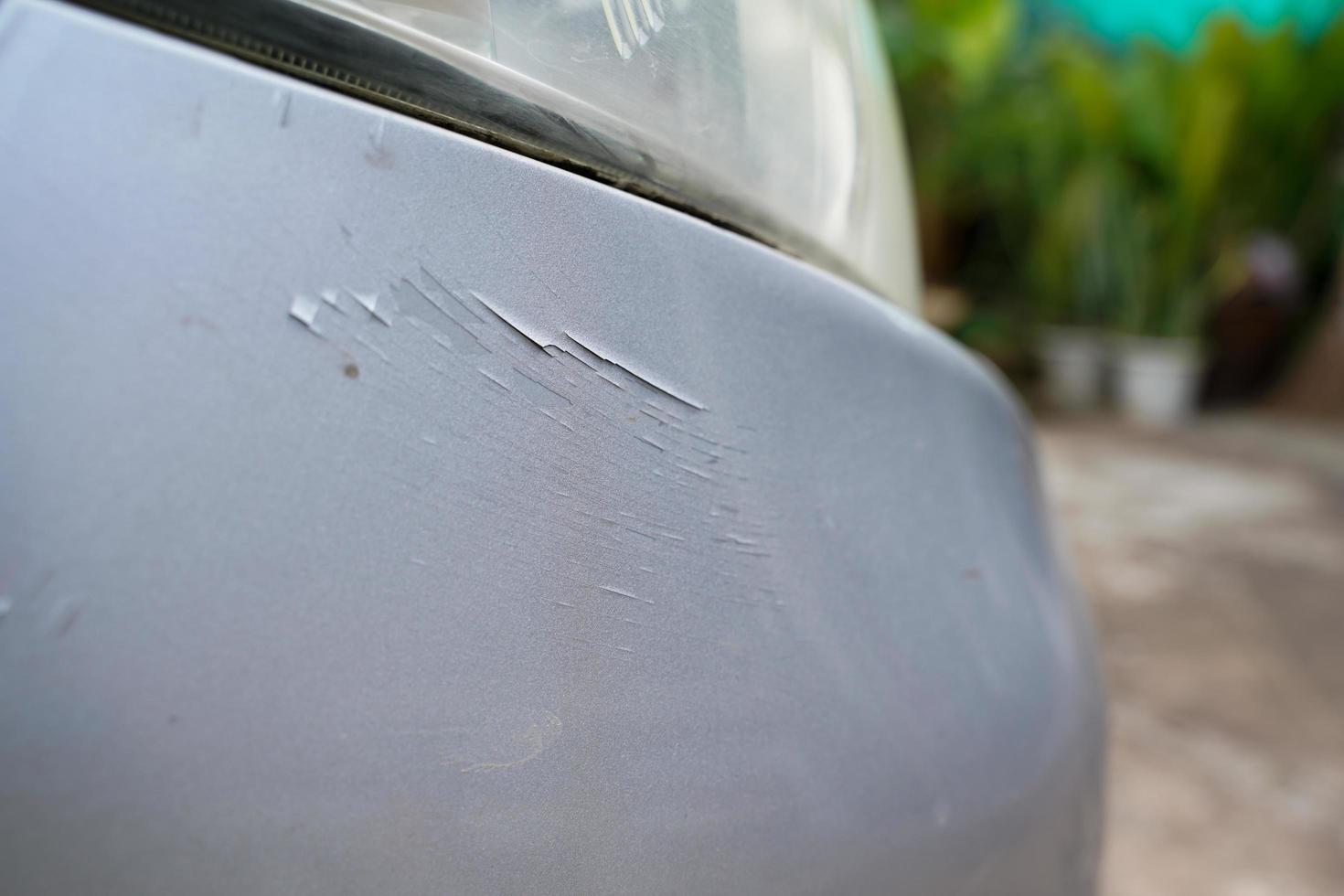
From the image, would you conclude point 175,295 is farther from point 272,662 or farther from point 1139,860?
point 1139,860

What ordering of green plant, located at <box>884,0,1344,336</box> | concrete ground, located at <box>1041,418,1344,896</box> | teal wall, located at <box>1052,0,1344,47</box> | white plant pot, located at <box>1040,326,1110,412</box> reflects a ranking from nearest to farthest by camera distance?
concrete ground, located at <box>1041,418,1344,896</box> < green plant, located at <box>884,0,1344,336</box> < white plant pot, located at <box>1040,326,1110,412</box> < teal wall, located at <box>1052,0,1344,47</box>

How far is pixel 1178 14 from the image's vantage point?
475 centimetres

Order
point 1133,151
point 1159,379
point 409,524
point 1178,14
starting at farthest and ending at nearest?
point 1178,14 < point 1133,151 < point 1159,379 < point 409,524

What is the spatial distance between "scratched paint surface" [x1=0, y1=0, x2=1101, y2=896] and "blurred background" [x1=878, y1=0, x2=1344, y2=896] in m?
1.81

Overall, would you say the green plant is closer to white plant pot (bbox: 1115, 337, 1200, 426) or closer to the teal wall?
white plant pot (bbox: 1115, 337, 1200, 426)

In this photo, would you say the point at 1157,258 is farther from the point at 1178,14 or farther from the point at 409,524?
the point at 409,524

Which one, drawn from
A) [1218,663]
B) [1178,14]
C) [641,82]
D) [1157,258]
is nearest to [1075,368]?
[1157,258]

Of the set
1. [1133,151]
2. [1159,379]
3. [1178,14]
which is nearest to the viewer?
[1159,379]

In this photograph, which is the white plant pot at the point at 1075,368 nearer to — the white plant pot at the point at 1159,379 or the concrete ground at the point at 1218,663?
the white plant pot at the point at 1159,379

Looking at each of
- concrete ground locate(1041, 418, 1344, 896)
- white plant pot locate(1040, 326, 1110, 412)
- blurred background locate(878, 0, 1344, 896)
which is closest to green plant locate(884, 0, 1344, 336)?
blurred background locate(878, 0, 1344, 896)

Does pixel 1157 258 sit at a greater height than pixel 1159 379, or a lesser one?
greater

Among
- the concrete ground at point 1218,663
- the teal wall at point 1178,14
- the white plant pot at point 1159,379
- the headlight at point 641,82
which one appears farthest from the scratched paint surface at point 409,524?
the teal wall at point 1178,14

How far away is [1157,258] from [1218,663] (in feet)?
8.58

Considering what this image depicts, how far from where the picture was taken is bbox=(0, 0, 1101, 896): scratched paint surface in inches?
9.8
